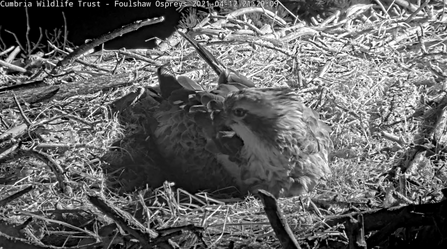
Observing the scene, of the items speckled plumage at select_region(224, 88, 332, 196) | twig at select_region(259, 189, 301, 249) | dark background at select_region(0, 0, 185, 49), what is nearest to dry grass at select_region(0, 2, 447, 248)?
speckled plumage at select_region(224, 88, 332, 196)

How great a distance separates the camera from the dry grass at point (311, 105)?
2.92 m

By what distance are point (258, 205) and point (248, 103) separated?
1.53 ft

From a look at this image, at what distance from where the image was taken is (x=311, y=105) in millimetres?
3934

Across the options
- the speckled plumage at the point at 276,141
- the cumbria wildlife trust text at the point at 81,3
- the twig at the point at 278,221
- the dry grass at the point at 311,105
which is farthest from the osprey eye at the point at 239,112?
the cumbria wildlife trust text at the point at 81,3

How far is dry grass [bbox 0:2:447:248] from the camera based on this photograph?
2922mm

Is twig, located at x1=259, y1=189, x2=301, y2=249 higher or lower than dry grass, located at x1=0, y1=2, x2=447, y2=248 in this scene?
higher

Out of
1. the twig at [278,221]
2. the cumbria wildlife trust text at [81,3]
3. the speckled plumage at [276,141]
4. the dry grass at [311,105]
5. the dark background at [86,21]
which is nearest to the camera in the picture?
the twig at [278,221]

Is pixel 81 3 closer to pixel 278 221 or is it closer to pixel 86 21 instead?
pixel 86 21

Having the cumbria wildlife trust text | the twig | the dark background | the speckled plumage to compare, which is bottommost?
the dark background

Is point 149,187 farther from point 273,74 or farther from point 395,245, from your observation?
point 395,245

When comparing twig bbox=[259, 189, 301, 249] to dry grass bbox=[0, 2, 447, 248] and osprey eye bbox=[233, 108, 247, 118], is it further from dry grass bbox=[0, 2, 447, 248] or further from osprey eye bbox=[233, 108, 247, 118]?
osprey eye bbox=[233, 108, 247, 118]

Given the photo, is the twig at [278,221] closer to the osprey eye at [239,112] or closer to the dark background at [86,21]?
the osprey eye at [239,112]

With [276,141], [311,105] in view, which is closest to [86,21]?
[311,105]

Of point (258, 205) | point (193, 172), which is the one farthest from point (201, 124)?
point (258, 205)
